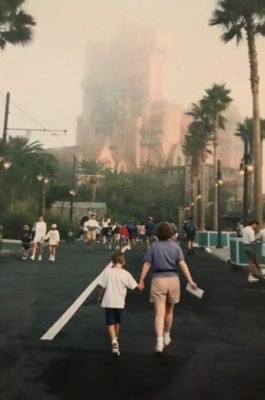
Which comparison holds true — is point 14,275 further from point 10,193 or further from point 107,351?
point 10,193

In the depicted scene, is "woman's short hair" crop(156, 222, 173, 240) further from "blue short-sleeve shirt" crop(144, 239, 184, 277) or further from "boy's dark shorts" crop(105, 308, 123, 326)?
"boy's dark shorts" crop(105, 308, 123, 326)

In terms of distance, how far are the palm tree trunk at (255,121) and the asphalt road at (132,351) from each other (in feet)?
48.3

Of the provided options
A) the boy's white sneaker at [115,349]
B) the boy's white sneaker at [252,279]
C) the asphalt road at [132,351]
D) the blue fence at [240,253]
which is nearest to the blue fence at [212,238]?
the blue fence at [240,253]

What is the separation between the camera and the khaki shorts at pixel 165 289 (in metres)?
7.02

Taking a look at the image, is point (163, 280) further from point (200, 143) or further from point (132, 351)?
point (200, 143)

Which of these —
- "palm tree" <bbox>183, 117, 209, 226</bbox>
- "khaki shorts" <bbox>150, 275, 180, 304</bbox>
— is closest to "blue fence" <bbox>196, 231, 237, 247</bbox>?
"palm tree" <bbox>183, 117, 209, 226</bbox>

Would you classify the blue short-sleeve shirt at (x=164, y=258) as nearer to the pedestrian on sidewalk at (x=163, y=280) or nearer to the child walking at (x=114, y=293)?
the pedestrian on sidewalk at (x=163, y=280)

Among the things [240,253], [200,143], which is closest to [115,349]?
[240,253]

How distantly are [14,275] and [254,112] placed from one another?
18660 millimetres

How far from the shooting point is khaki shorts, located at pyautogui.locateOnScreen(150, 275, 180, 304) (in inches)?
276

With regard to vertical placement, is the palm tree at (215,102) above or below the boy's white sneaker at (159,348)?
above

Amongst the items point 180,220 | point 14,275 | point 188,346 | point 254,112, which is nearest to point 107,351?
point 188,346

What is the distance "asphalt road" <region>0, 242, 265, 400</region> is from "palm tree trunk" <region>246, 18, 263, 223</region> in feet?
48.3

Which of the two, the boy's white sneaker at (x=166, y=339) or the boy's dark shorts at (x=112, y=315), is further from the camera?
the boy's white sneaker at (x=166, y=339)
